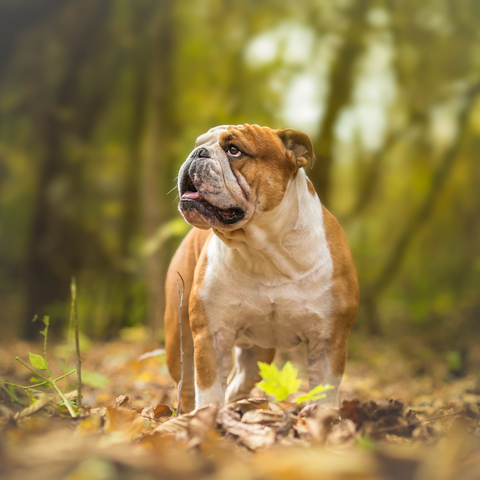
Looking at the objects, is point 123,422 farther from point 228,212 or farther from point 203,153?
Result: point 203,153

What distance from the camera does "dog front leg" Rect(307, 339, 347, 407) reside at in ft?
9.71

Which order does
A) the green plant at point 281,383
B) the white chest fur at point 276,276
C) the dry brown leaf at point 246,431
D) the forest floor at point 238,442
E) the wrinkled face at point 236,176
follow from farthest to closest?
the white chest fur at point 276,276
the wrinkled face at point 236,176
the green plant at point 281,383
the dry brown leaf at point 246,431
the forest floor at point 238,442

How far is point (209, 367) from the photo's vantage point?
9.80 feet

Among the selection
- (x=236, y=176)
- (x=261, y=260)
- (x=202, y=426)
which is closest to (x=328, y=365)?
(x=261, y=260)

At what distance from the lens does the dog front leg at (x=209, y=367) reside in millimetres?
2984

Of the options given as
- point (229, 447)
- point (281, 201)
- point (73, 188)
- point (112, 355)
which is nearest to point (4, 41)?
point (73, 188)

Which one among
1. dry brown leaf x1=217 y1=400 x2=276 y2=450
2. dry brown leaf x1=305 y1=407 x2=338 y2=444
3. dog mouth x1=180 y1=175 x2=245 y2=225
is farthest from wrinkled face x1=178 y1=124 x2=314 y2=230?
dry brown leaf x1=305 y1=407 x2=338 y2=444

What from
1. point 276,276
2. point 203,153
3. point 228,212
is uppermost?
point 203,153

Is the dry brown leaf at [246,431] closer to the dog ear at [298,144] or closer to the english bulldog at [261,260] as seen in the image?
the english bulldog at [261,260]

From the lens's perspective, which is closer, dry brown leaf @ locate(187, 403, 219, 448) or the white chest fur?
dry brown leaf @ locate(187, 403, 219, 448)

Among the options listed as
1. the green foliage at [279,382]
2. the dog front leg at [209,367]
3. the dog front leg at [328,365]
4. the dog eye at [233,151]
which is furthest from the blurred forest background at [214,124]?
the green foliage at [279,382]

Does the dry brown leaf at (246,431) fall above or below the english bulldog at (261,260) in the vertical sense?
below

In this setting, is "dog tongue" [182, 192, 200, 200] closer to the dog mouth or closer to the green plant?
the dog mouth

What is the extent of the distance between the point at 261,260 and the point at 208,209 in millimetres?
455
